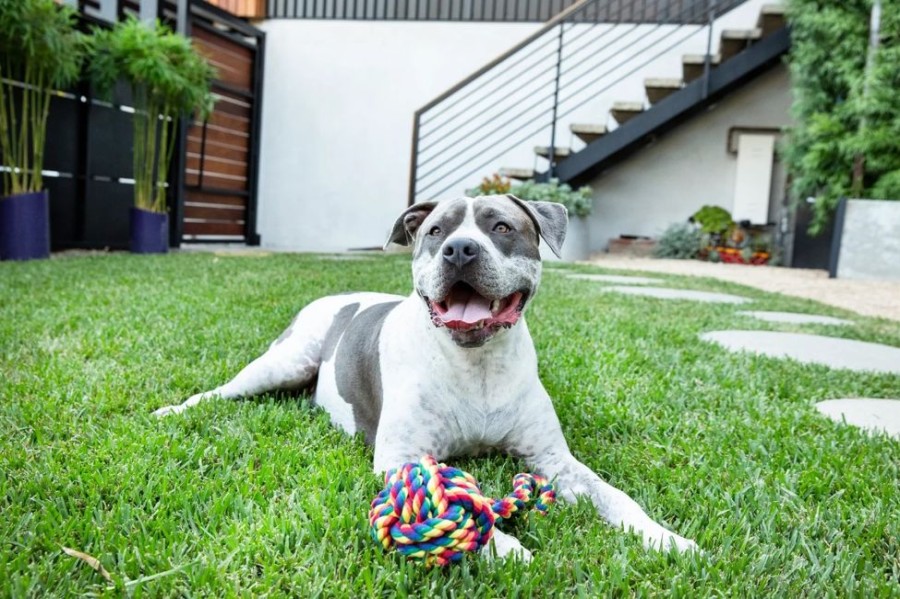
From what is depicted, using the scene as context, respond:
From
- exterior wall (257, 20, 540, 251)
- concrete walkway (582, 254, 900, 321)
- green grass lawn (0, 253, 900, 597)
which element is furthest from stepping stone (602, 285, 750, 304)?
exterior wall (257, 20, 540, 251)

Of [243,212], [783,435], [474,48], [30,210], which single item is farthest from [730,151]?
[783,435]

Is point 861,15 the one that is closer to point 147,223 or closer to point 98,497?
point 147,223

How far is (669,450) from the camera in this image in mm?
1964

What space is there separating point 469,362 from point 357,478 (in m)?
0.39

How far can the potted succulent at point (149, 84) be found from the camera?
7.06 meters

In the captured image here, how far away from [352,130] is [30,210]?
5922 mm

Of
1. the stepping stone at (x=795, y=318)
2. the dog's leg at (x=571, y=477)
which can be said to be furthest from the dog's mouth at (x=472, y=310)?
the stepping stone at (x=795, y=318)

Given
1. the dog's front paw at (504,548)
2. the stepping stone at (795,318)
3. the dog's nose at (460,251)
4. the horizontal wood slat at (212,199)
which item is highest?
the horizontal wood slat at (212,199)

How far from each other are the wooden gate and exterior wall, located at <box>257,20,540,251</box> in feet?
1.49

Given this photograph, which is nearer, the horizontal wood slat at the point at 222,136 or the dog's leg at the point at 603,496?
the dog's leg at the point at 603,496

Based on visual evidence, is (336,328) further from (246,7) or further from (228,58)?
(246,7)

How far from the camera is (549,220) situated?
208 cm

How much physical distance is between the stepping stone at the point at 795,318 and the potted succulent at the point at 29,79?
219 inches

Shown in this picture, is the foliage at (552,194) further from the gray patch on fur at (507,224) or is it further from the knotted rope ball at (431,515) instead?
the knotted rope ball at (431,515)
